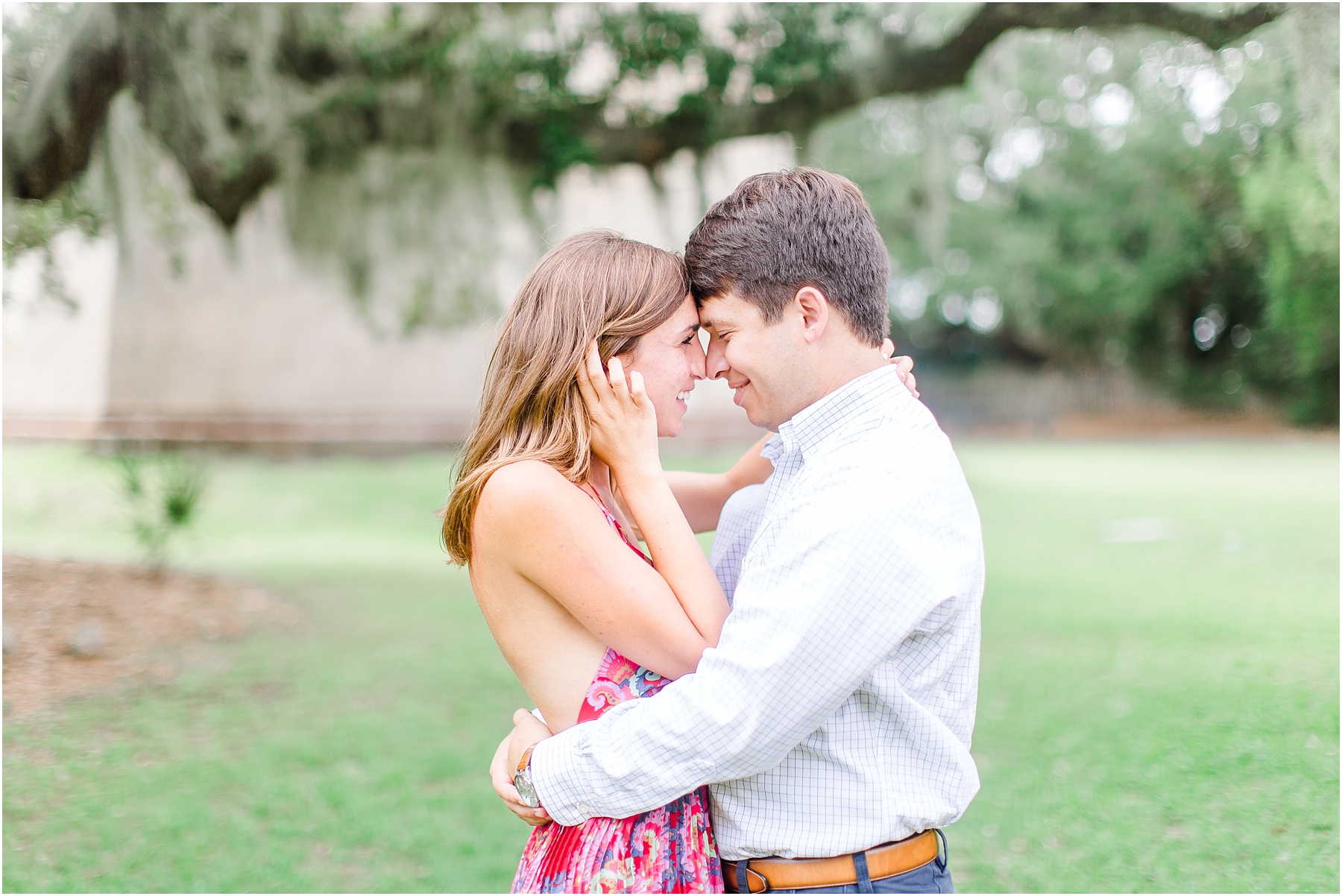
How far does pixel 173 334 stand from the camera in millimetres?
16094

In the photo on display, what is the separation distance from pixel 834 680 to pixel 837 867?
332mm

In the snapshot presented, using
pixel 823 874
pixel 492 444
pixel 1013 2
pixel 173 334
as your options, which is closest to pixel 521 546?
pixel 492 444

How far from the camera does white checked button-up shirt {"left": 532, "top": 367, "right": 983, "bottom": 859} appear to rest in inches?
52.9

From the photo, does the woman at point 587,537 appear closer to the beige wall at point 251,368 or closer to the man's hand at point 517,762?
the man's hand at point 517,762

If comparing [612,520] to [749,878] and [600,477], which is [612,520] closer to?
[600,477]

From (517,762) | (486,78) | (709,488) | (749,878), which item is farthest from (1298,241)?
(517,762)

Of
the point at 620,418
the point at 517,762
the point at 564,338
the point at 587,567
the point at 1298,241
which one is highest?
the point at 1298,241

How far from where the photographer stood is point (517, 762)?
160cm

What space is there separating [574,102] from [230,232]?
103 inches

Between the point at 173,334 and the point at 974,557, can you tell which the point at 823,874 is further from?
the point at 173,334

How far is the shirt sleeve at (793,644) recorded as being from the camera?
1335mm

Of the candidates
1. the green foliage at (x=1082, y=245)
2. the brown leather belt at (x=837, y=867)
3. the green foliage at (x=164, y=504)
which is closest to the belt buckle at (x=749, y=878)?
the brown leather belt at (x=837, y=867)

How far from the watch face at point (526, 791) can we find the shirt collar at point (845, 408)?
68 centimetres

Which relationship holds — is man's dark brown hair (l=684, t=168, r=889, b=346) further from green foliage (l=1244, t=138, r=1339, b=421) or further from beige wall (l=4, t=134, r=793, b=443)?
beige wall (l=4, t=134, r=793, b=443)
